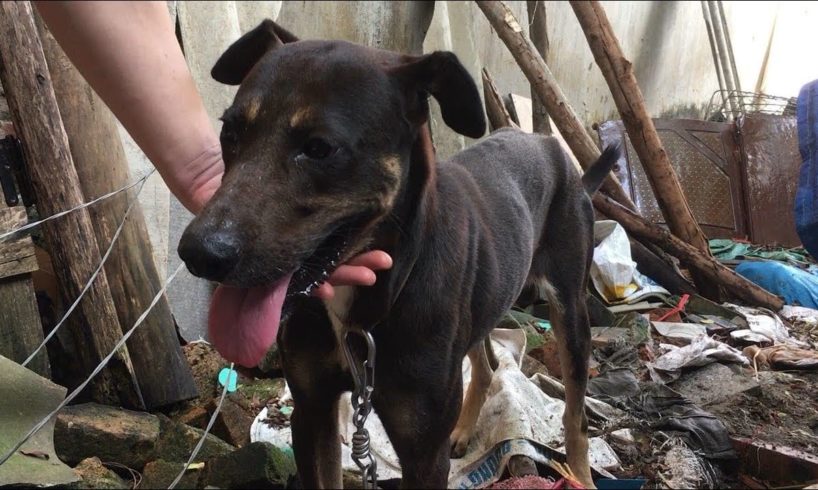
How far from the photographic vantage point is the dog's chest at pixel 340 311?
1.92 metres

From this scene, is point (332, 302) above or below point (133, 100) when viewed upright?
below

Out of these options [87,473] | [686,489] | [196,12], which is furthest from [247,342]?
[196,12]

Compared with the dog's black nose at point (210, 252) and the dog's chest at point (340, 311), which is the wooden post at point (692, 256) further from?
the dog's black nose at point (210, 252)

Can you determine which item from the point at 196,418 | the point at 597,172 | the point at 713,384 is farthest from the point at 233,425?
the point at 713,384

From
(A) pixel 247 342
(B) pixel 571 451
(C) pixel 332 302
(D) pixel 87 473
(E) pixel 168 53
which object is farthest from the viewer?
(B) pixel 571 451

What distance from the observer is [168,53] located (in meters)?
1.62

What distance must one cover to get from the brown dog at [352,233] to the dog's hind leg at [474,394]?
0.84m

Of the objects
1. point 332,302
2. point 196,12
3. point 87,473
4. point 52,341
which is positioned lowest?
point 87,473

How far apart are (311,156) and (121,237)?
2.25 m

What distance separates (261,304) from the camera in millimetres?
1553

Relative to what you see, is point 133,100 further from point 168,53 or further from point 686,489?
point 686,489

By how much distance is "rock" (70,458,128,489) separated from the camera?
2.66m

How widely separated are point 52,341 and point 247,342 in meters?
2.46

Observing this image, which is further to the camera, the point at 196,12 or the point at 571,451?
the point at 196,12
